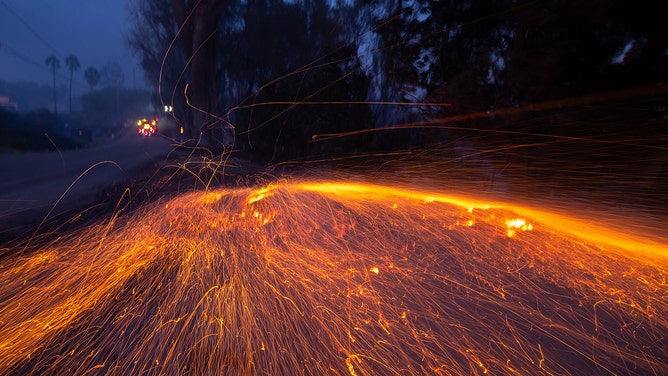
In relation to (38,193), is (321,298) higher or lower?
higher

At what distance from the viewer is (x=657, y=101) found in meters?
6.07

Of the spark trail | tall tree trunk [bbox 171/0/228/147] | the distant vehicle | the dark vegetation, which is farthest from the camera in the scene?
the distant vehicle

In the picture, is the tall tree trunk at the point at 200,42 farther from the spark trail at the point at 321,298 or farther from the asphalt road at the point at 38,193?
the spark trail at the point at 321,298

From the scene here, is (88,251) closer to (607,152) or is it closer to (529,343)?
(529,343)

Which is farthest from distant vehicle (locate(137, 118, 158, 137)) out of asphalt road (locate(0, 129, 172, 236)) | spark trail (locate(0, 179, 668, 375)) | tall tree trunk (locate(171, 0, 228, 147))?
spark trail (locate(0, 179, 668, 375))

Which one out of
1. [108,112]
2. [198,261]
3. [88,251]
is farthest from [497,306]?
[108,112]

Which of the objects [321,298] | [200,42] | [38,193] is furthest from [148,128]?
[321,298]

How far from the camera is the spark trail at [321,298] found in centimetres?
279

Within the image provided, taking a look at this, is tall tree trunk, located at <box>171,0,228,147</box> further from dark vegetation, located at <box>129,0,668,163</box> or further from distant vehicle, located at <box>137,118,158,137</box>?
distant vehicle, located at <box>137,118,158,137</box>

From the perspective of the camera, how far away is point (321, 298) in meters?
3.54

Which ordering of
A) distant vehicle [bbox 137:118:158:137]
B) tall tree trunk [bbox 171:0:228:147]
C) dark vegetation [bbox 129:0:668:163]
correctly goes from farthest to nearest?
distant vehicle [bbox 137:118:158:137] < tall tree trunk [bbox 171:0:228:147] < dark vegetation [bbox 129:0:668:163]

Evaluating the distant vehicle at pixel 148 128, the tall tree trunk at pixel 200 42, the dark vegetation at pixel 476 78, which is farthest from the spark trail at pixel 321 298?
the distant vehicle at pixel 148 128

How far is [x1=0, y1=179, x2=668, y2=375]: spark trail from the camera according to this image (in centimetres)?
279

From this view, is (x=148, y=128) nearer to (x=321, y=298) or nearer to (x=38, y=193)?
(x=38, y=193)
